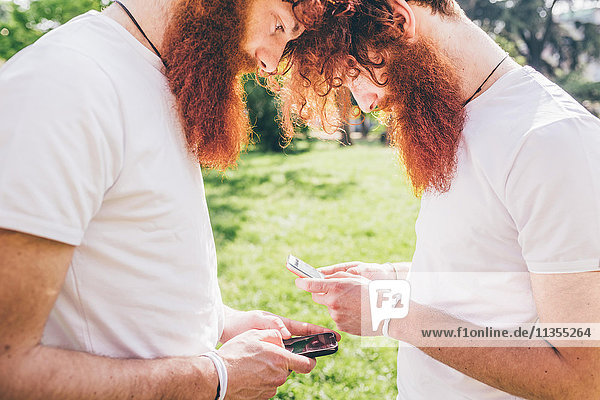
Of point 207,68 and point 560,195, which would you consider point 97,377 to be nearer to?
point 207,68

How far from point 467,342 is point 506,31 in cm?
2795

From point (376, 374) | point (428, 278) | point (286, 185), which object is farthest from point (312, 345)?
point (286, 185)

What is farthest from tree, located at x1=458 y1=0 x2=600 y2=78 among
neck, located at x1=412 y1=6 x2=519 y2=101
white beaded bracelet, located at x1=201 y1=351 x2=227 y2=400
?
white beaded bracelet, located at x1=201 y1=351 x2=227 y2=400

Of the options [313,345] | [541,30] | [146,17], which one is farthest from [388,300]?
[541,30]

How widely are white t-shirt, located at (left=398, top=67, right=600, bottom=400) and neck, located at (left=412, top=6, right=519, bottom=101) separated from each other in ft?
0.26

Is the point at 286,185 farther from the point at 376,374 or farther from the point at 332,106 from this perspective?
the point at 332,106

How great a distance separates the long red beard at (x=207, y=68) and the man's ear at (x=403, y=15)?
0.54 metres

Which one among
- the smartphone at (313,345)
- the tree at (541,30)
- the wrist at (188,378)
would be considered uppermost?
the wrist at (188,378)

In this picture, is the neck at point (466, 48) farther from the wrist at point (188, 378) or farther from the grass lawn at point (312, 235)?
the wrist at point (188, 378)

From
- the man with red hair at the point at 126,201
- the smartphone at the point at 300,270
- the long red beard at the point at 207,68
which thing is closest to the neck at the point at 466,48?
the man with red hair at the point at 126,201

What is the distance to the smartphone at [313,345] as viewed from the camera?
6.18ft

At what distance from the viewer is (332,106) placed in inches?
90.0

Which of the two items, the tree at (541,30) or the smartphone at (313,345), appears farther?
the tree at (541,30)

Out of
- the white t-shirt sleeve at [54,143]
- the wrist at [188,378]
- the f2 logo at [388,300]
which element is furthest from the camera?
the f2 logo at [388,300]
